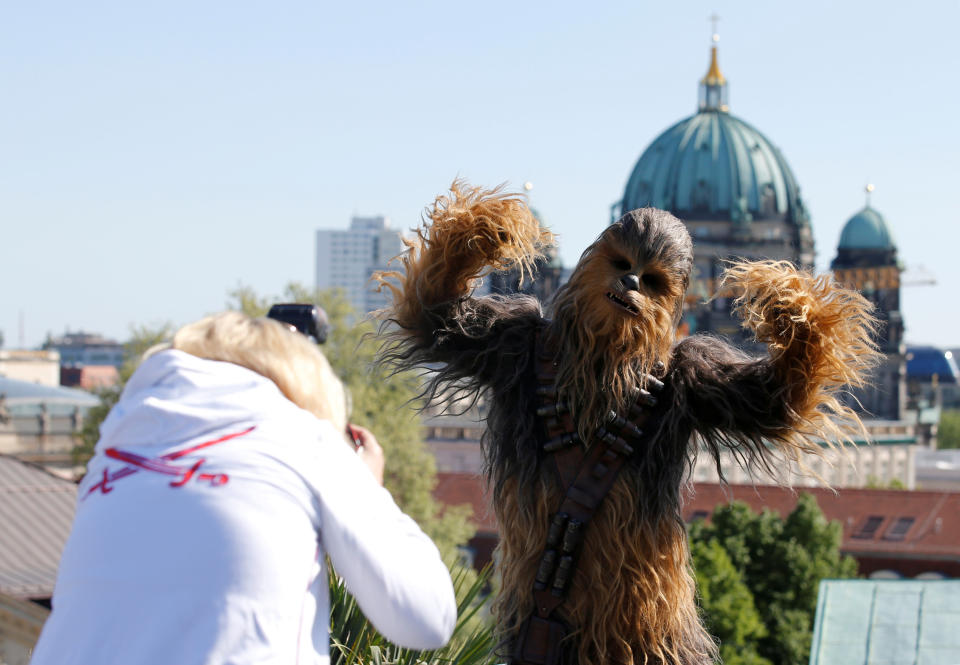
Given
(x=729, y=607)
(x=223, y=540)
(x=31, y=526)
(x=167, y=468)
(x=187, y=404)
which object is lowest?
(x=729, y=607)

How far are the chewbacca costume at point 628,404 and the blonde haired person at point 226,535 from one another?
154cm

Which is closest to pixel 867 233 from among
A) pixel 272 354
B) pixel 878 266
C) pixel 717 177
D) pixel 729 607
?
pixel 878 266

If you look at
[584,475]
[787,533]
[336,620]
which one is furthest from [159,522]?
[787,533]

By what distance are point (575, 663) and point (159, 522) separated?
1.93m

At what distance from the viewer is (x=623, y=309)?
4.13 metres

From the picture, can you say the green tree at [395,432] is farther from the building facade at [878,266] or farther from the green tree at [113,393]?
the building facade at [878,266]

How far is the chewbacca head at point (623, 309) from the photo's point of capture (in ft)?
13.6

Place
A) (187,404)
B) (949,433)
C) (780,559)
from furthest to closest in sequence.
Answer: (949,433), (780,559), (187,404)

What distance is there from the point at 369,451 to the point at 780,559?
2867 cm

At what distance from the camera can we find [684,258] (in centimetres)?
423

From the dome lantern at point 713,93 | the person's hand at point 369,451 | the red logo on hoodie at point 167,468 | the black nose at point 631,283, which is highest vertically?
the dome lantern at point 713,93

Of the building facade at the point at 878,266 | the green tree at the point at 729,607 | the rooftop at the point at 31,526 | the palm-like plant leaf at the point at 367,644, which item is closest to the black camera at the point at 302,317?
the palm-like plant leaf at the point at 367,644

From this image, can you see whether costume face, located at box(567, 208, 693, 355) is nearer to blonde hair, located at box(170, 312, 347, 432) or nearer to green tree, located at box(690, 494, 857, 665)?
blonde hair, located at box(170, 312, 347, 432)

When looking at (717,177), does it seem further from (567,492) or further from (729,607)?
(567,492)
